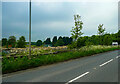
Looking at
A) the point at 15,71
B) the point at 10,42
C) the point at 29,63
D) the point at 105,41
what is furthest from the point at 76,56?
the point at 10,42

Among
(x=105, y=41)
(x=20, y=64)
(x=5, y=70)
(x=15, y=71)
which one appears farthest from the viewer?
(x=105, y=41)

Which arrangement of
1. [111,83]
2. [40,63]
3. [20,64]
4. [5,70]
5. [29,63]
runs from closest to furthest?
[111,83]
[5,70]
[20,64]
[29,63]
[40,63]

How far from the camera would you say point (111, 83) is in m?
6.04

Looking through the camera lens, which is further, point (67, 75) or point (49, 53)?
point (49, 53)

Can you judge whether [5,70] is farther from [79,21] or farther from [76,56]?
[79,21]

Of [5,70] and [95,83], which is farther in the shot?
[5,70]

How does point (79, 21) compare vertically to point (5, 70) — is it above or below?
above

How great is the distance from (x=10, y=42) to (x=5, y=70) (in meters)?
48.8

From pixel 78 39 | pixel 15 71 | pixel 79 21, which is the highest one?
pixel 79 21

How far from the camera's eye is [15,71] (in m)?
9.09

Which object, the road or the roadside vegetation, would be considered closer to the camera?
the road

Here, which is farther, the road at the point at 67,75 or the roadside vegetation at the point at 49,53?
the roadside vegetation at the point at 49,53

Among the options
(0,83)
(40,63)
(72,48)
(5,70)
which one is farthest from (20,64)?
(72,48)

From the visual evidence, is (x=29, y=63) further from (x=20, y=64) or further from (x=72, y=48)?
(x=72, y=48)
